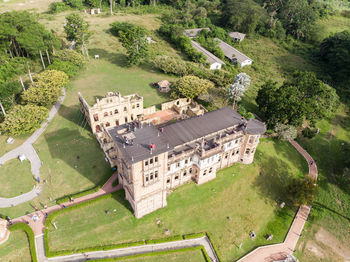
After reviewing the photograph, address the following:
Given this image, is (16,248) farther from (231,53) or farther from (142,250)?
(231,53)

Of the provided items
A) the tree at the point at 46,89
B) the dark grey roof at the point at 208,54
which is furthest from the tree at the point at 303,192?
the tree at the point at 46,89

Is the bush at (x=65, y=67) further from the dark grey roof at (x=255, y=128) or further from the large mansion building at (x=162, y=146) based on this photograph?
the dark grey roof at (x=255, y=128)

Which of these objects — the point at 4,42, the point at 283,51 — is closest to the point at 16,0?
the point at 4,42

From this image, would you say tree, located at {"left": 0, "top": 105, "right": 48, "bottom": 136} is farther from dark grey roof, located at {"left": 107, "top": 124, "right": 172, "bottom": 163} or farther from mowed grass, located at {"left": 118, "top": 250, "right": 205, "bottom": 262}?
mowed grass, located at {"left": 118, "top": 250, "right": 205, "bottom": 262}

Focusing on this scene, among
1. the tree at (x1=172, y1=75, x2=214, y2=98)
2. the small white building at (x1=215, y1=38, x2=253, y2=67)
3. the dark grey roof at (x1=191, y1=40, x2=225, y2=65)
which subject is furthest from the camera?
the small white building at (x1=215, y1=38, x2=253, y2=67)

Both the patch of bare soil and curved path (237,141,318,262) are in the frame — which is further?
the patch of bare soil

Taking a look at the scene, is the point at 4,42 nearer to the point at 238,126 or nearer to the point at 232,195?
the point at 238,126

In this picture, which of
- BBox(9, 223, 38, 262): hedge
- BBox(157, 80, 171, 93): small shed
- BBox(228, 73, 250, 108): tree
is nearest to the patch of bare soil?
BBox(228, 73, 250, 108): tree
